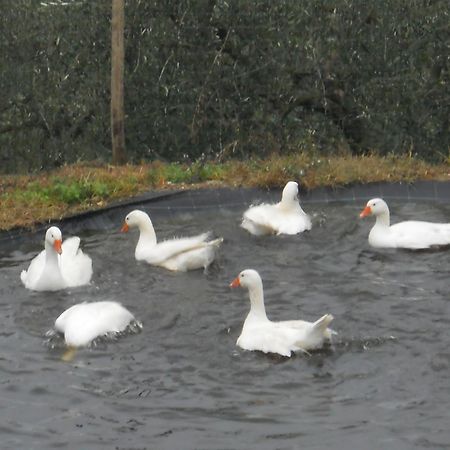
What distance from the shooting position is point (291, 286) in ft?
31.4

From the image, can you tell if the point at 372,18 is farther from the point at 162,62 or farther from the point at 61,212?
the point at 61,212

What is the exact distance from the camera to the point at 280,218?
1141 cm

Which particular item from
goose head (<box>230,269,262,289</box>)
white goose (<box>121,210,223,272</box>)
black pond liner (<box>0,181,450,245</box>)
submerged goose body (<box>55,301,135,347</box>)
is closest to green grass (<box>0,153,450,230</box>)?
black pond liner (<box>0,181,450,245</box>)

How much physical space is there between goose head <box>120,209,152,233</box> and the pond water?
38 centimetres

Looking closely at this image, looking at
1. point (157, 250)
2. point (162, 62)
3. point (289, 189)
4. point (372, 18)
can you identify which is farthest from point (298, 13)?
point (157, 250)

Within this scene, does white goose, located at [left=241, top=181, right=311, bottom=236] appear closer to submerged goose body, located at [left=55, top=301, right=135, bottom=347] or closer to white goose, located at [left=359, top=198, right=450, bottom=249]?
white goose, located at [left=359, top=198, right=450, bottom=249]

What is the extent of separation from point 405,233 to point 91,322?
12.9 feet

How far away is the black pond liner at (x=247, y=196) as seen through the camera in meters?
12.5

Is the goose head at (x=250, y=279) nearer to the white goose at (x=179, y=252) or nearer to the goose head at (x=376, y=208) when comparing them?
the white goose at (x=179, y=252)

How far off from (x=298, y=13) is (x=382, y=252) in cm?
690

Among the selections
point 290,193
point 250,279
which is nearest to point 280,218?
point 290,193

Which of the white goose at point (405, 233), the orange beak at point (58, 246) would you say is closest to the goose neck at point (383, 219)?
the white goose at point (405, 233)

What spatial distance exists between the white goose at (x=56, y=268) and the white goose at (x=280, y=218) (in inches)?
77.3

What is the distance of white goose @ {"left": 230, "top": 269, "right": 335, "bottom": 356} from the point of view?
760cm
